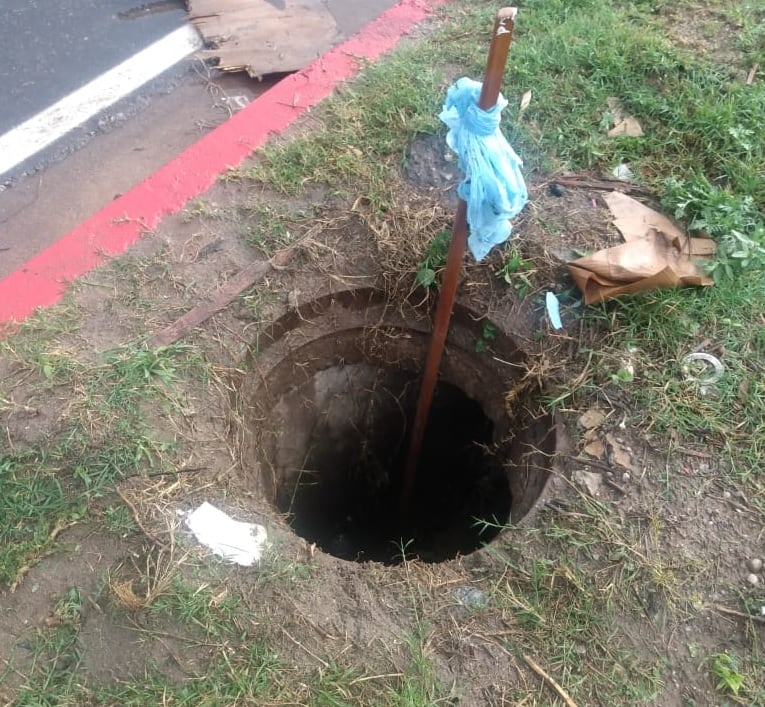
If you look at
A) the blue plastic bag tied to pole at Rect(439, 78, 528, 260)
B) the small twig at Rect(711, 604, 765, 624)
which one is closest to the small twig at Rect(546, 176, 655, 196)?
the blue plastic bag tied to pole at Rect(439, 78, 528, 260)

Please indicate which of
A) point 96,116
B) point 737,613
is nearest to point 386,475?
point 737,613

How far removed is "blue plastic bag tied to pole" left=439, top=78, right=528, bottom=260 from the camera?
188 centimetres

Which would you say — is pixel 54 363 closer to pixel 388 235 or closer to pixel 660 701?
pixel 388 235

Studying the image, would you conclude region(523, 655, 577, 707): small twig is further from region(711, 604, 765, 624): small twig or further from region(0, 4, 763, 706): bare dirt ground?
region(711, 604, 765, 624): small twig

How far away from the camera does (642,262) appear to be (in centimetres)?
284

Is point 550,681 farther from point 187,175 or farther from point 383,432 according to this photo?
point 187,175

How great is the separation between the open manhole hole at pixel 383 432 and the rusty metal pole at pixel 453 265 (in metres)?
0.30

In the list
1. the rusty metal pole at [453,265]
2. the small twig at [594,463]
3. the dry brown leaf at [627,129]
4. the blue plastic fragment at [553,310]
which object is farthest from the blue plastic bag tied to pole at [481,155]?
the dry brown leaf at [627,129]

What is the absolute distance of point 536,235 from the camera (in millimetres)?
3041

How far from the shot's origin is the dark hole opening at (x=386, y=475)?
361cm

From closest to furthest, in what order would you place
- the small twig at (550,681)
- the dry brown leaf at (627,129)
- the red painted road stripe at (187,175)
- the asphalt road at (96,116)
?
the small twig at (550,681)
the red painted road stripe at (187,175)
the dry brown leaf at (627,129)
the asphalt road at (96,116)

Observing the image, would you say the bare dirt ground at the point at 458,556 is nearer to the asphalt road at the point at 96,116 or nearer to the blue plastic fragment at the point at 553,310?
the blue plastic fragment at the point at 553,310

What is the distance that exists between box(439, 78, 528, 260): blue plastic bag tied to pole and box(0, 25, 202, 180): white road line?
9.85 feet

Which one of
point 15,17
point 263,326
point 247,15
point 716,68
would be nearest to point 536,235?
point 263,326
